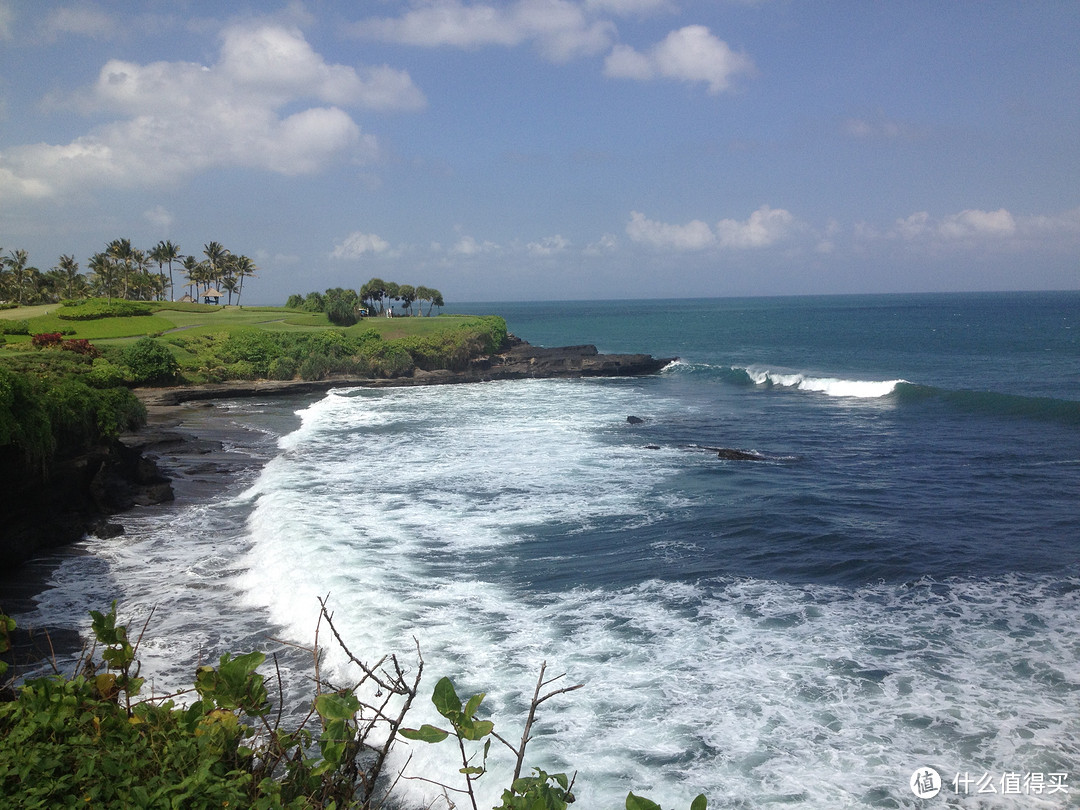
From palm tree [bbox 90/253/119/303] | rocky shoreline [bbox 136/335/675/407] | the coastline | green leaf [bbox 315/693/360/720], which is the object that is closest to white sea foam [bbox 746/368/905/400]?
rocky shoreline [bbox 136/335/675/407]

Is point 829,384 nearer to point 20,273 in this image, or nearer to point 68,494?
point 68,494

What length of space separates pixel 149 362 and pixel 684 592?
3973cm

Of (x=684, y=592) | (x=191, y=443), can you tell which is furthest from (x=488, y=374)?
(x=684, y=592)

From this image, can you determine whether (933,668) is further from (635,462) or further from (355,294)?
(355,294)

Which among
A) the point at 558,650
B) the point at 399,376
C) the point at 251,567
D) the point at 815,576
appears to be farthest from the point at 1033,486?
the point at 399,376

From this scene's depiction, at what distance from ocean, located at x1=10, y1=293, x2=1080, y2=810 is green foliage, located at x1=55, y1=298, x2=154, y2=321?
3507 centimetres

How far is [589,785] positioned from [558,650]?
3011 millimetres

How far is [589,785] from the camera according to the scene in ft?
24.5

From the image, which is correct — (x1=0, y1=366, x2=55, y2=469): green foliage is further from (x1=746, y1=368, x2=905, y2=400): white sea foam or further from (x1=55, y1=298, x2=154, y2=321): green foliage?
(x1=55, y1=298, x2=154, y2=321): green foliage

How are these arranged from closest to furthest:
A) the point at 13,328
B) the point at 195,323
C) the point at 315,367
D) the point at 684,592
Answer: the point at 684,592, the point at 13,328, the point at 315,367, the point at 195,323

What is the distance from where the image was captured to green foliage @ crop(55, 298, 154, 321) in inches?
2138

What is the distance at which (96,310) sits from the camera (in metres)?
56.4

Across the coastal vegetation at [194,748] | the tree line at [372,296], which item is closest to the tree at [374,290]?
the tree line at [372,296]

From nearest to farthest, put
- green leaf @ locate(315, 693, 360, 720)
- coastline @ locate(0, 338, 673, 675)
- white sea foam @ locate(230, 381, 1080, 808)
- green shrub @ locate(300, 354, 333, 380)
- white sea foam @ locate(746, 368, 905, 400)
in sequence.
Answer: green leaf @ locate(315, 693, 360, 720)
white sea foam @ locate(230, 381, 1080, 808)
coastline @ locate(0, 338, 673, 675)
white sea foam @ locate(746, 368, 905, 400)
green shrub @ locate(300, 354, 333, 380)
